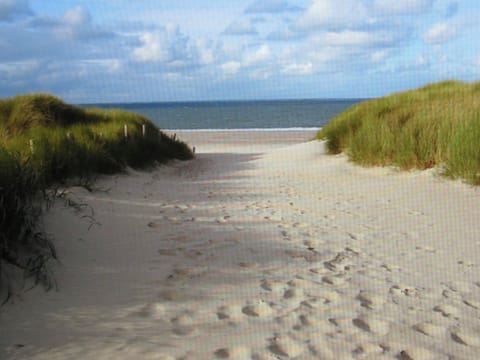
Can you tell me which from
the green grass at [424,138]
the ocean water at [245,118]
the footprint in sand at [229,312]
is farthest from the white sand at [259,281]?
the ocean water at [245,118]

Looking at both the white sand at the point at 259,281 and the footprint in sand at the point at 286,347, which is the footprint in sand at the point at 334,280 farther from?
the footprint in sand at the point at 286,347

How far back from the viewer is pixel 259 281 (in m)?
4.07

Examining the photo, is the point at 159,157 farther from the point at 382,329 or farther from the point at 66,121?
the point at 382,329

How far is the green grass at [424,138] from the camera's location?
313 inches

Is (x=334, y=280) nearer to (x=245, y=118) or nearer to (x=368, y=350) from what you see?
(x=368, y=350)

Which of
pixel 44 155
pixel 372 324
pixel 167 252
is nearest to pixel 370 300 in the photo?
pixel 372 324

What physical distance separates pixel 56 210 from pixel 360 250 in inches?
123

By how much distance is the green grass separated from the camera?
7949 millimetres

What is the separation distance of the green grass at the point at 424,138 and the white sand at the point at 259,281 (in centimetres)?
63

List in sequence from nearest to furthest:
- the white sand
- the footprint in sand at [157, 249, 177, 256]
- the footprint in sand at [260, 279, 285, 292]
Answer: the white sand, the footprint in sand at [260, 279, 285, 292], the footprint in sand at [157, 249, 177, 256]

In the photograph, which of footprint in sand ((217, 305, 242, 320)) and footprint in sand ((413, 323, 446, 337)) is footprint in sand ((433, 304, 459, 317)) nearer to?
footprint in sand ((413, 323, 446, 337))

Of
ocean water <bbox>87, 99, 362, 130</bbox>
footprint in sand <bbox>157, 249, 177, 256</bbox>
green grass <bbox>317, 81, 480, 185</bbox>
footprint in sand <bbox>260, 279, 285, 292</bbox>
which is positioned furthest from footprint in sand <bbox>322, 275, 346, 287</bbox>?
ocean water <bbox>87, 99, 362, 130</bbox>

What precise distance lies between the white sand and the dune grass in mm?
300

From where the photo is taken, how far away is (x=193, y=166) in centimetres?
1375
